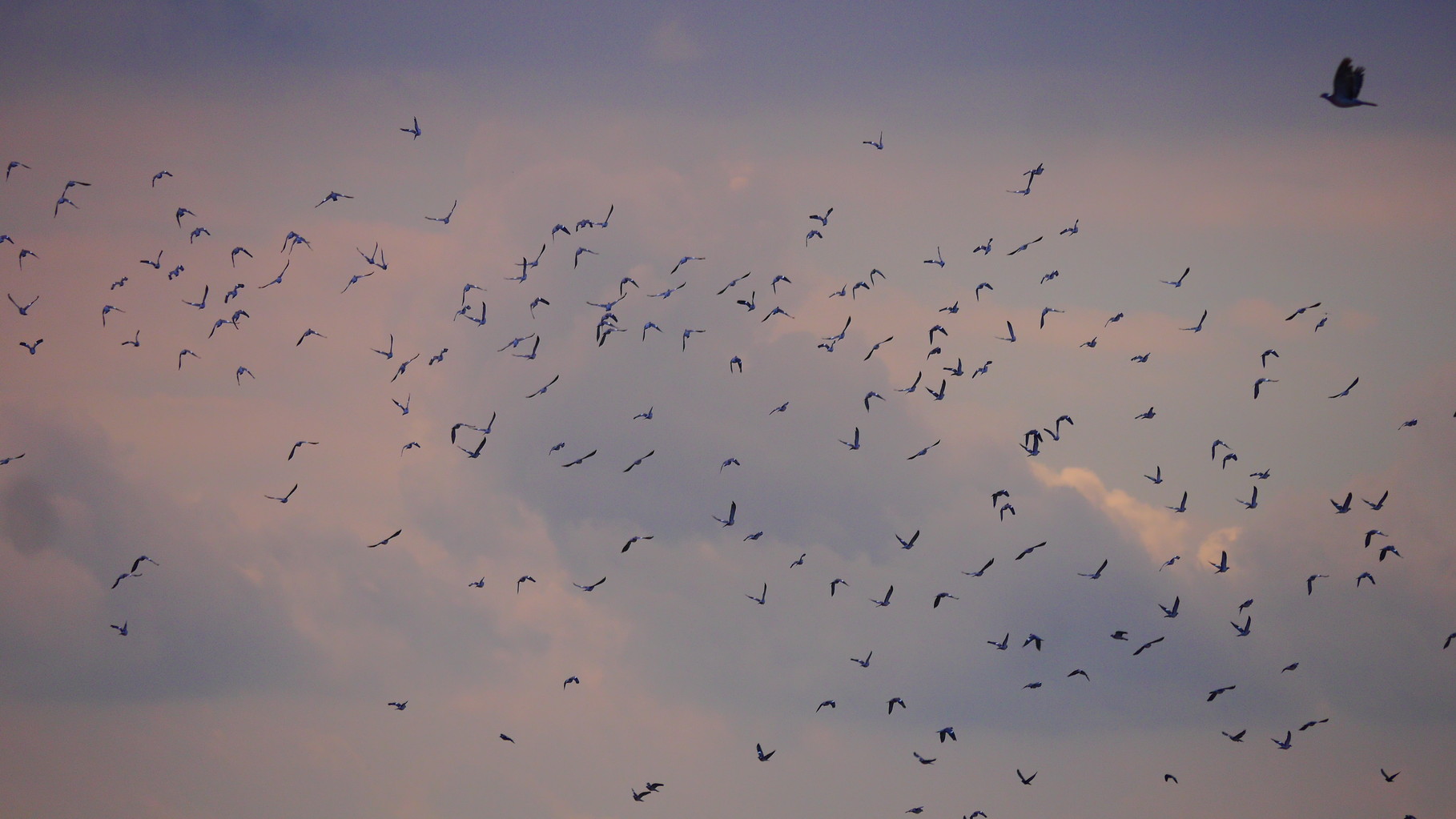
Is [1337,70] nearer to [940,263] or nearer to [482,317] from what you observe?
[940,263]

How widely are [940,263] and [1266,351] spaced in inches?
1151

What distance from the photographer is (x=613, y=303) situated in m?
136

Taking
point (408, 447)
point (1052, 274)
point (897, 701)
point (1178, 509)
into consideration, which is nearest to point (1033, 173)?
point (1052, 274)

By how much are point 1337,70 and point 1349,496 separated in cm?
6645

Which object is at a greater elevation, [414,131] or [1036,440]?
[414,131]

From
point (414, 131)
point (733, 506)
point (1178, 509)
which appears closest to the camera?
point (414, 131)

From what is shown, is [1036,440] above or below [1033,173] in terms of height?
below

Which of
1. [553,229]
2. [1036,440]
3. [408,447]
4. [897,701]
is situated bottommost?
[897,701]

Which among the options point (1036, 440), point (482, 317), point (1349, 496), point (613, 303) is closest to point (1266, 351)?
point (1349, 496)

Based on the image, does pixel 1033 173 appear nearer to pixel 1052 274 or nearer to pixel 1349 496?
pixel 1052 274

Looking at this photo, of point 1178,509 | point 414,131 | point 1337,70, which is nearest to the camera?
point 1337,70

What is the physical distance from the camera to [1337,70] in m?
73.9

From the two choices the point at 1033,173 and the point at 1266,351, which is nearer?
the point at 1033,173

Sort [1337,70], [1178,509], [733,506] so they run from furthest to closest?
[1178,509] → [733,506] → [1337,70]
